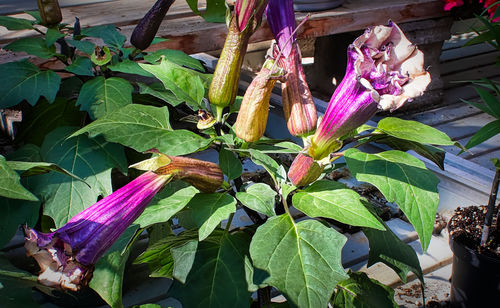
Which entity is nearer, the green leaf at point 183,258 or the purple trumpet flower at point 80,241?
the purple trumpet flower at point 80,241

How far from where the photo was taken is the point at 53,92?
1093 millimetres

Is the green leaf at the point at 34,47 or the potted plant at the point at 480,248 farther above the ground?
the green leaf at the point at 34,47

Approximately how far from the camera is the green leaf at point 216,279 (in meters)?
0.81

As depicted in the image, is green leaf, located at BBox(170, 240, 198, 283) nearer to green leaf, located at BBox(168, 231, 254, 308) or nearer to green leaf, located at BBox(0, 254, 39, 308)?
green leaf, located at BBox(168, 231, 254, 308)

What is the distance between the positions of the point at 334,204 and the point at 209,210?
18 cm

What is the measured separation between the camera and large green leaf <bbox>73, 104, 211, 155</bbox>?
2.79 ft

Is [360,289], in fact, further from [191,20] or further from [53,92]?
[191,20]

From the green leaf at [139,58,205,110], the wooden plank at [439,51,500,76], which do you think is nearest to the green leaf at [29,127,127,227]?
the green leaf at [139,58,205,110]

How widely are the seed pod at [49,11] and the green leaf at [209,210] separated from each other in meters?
0.63

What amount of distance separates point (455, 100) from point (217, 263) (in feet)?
8.40

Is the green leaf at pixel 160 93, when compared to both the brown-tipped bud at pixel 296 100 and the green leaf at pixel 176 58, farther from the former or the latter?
the brown-tipped bud at pixel 296 100

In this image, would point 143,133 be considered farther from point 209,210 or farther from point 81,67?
point 81,67

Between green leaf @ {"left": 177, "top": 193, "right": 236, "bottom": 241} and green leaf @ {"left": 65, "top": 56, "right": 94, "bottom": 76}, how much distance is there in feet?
1.44

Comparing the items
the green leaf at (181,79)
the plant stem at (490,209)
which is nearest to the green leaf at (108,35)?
the green leaf at (181,79)
